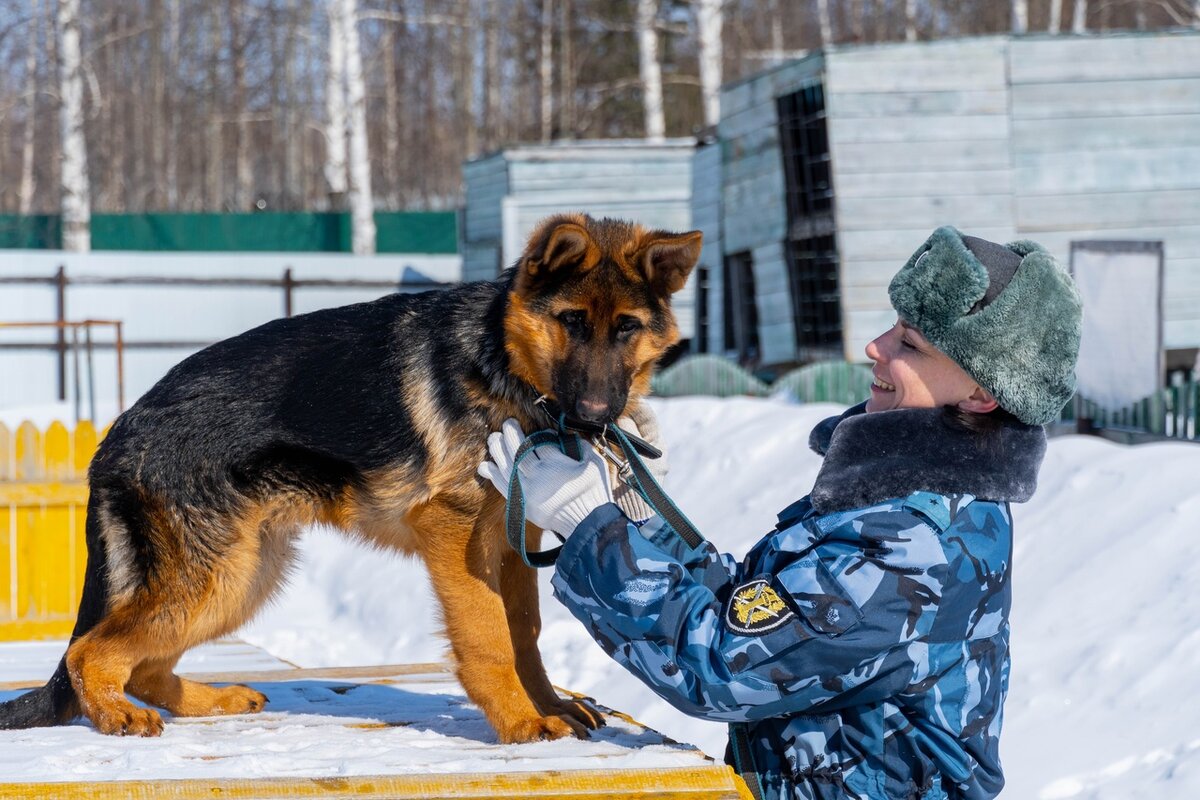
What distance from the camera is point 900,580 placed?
83.6 inches

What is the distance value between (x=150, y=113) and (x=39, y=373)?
22.2 m

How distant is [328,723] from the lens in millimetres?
3258

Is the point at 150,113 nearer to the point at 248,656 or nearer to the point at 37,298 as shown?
the point at 37,298

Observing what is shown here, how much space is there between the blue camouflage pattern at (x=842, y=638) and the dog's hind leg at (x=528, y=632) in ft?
2.84

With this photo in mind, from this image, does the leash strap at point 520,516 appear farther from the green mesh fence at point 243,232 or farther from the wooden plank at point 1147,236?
the green mesh fence at point 243,232

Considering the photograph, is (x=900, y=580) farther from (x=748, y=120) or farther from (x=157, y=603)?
(x=748, y=120)

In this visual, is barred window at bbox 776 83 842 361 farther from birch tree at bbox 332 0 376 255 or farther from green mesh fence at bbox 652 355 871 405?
birch tree at bbox 332 0 376 255

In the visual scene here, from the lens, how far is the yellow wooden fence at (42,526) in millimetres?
7547

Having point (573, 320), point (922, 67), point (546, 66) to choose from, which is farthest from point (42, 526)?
point (546, 66)

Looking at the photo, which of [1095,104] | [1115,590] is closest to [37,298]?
[1095,104]

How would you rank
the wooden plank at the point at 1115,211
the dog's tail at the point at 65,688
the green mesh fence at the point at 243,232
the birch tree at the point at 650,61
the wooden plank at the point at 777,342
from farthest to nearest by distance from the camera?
1. the green mesh fence at the point at 243,232
2. the birch tree at the point at 650,61
3. the wooden plank at the point at 777,342
4. the wooden plank at the point at 1115,211
5. the dog's tail at the point at 65,688

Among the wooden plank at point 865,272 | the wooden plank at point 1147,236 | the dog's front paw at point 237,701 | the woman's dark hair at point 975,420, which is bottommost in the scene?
the dog's front paw at point 237,701

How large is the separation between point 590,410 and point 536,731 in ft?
2.55

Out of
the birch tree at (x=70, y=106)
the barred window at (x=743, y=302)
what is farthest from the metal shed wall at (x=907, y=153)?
the birch tree at (x=70, y=106)
